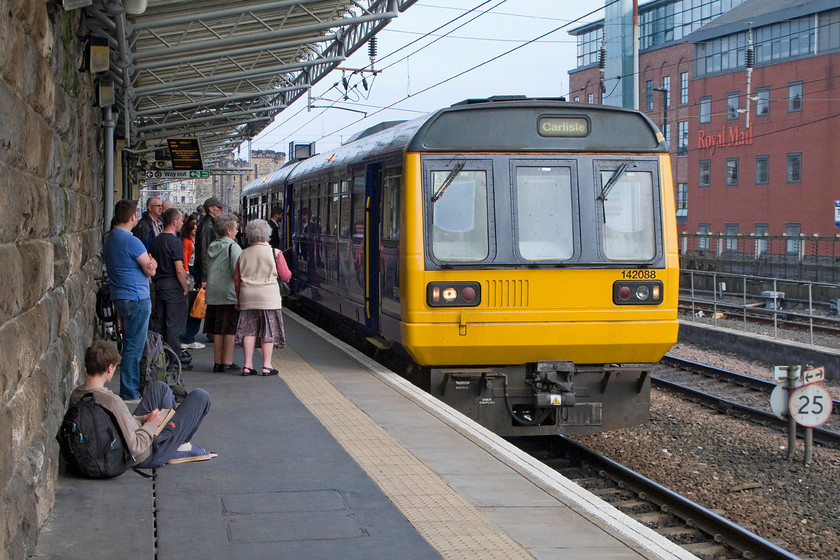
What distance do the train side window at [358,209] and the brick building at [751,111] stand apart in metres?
33.3

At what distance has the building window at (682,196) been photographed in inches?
2135

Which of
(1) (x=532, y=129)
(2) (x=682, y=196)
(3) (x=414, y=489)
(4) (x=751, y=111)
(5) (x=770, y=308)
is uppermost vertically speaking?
(4) (x=751, y=111)

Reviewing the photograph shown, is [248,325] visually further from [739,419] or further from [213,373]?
[739,419]

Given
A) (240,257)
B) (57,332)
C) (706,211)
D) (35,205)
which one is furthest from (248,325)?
(706,211)

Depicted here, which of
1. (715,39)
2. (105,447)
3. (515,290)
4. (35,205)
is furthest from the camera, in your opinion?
(715,39)

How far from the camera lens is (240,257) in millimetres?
10203

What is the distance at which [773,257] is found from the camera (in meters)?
41.0

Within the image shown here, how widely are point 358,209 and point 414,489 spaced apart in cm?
627

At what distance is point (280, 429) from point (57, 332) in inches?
86.9

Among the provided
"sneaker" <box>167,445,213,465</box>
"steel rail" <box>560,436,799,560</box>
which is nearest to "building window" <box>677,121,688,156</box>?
"steel rail" <box>560,436,799,560</box>

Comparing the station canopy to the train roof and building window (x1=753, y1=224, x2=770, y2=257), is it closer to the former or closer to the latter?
the train roof

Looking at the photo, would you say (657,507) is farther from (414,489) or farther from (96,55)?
(96,55)

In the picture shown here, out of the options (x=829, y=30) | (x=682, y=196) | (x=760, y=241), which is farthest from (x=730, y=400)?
(x=682, y=196)

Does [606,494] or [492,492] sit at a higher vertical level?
[492,492]
